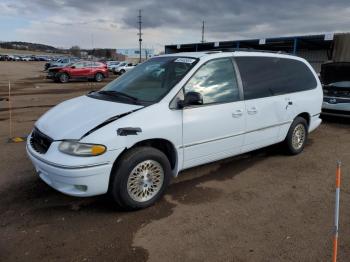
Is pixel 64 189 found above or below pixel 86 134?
below

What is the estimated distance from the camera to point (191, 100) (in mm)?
4133

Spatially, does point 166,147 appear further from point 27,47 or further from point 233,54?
point 27,47

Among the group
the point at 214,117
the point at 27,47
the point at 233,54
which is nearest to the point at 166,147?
the point at 214,117

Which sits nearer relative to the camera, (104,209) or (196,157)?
(104,209)

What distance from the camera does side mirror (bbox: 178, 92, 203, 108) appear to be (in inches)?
162

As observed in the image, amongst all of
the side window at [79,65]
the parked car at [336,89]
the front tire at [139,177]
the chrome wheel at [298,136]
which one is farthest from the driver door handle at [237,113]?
the side window at [79,65]

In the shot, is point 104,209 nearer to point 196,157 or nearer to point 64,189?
point 64,189

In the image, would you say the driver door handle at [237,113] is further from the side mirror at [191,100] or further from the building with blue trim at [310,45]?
the building with blue trim at [310,45]

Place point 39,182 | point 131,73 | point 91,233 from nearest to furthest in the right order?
point 91,233
point 39,182
point 131,73

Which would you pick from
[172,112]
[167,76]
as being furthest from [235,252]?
[167,76]

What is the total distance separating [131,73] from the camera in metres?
5.23

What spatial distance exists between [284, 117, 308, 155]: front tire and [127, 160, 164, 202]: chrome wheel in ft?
9.40

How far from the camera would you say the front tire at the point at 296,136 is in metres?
5.99

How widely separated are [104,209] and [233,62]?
8.84 feet
